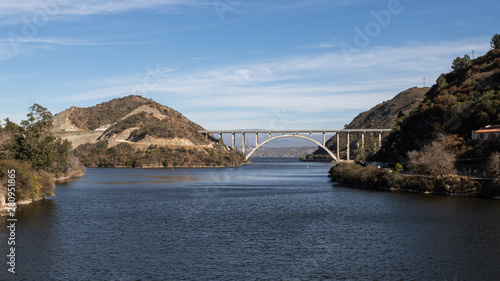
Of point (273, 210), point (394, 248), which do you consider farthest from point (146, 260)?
point (273, 210)

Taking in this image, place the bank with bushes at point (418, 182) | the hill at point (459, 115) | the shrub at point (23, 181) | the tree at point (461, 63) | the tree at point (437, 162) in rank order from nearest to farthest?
the shrub at point (23, 181), the bank with bushes at point (418, 182), the tree at point (437, 162), the hill at point (459, 115), the tree at point (461, 63)

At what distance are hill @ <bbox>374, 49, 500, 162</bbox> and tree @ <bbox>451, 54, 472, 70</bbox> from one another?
42.2 inches

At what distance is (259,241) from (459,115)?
6122cm

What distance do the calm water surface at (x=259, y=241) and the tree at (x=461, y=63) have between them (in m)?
73.6

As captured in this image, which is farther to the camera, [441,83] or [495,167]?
[441,83]

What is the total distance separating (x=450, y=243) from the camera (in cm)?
3123

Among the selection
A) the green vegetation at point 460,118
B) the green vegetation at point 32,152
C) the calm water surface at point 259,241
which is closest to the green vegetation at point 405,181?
the calm water surface at point 259,241

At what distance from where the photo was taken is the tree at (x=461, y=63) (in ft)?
380

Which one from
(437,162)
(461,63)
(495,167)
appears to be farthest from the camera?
(461,63)

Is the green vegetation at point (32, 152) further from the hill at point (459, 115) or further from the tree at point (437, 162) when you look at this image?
the hill at point (459, 115)

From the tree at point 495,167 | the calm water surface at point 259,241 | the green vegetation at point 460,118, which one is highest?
the green vegetation at point 460,118

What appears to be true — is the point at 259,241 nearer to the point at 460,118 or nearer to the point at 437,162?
the point at 437,162

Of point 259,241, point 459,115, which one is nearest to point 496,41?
point 459,115

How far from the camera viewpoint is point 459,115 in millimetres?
79875
